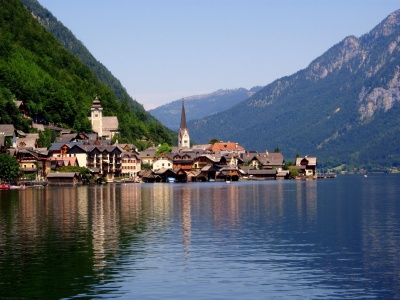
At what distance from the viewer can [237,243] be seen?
161ft

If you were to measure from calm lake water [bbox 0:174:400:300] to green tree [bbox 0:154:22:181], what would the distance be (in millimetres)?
66952

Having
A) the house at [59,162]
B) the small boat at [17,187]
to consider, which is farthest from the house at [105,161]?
the small boat at [17,187]

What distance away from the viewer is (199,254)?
44.6 meters

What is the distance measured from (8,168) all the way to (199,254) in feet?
328

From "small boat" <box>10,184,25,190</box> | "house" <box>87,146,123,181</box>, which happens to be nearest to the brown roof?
"house" <box>87,146,123,181</box>

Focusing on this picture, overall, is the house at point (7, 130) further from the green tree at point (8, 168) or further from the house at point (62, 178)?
the green tree at point (8, 168)

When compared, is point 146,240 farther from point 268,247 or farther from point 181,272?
point 181,272

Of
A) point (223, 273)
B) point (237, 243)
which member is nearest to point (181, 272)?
point (223, 273)

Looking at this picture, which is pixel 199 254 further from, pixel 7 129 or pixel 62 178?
pixel 7 129

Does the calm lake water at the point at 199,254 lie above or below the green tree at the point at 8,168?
below

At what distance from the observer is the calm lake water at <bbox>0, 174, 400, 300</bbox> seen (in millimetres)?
34719

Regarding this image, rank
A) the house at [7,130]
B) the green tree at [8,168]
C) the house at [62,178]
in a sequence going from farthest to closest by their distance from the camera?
1. the house at [7,130]
2. the house at [62,178]
3. the green tree at [8,168]

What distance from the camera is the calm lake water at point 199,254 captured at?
34.7 m

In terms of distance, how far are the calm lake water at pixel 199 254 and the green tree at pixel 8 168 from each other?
220 ft
